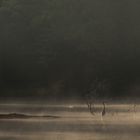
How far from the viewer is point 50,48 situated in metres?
3.43

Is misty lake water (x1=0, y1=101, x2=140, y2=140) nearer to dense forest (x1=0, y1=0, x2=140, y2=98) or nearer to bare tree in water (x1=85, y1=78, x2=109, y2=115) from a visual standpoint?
bare tree in water (x1=85, y1=78, x2=109, y2=115)

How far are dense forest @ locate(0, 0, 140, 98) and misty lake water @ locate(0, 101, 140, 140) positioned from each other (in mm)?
183

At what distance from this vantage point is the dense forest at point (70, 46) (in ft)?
10.9

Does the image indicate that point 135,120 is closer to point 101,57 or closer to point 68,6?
point 101,57

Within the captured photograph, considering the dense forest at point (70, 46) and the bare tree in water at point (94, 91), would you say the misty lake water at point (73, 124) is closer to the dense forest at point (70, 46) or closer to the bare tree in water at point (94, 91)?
the bare tree in water at point (94, 91)

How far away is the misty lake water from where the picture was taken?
276 cm

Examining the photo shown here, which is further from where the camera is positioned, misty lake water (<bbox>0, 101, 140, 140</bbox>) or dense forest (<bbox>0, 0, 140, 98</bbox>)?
dense forest (<bbox>0, 0, 140, 98</bbox>)

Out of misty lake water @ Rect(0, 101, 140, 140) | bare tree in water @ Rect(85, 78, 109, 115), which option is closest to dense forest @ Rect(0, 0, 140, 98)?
bare tree in water @ Rect(85, 78, 109, 115)

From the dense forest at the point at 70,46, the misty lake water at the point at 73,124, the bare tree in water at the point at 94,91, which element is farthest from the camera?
the dense forest at the point at 70,46

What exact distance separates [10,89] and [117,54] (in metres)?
1.08

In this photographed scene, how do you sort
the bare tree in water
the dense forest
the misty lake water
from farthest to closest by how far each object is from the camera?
the dense forest
the bare tree in water
the misty lake water

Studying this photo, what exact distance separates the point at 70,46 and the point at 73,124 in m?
0.83

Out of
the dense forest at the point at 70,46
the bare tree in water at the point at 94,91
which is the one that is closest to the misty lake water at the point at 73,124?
the bare tree in water at the point at 94,91

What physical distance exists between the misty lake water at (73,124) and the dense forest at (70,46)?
0.18 m
